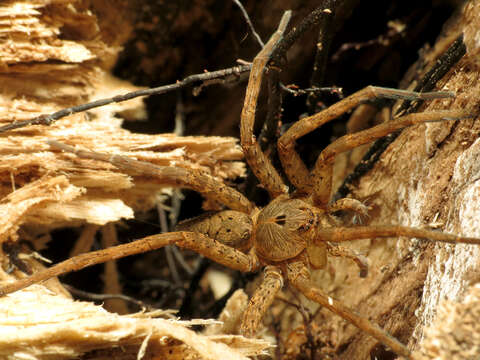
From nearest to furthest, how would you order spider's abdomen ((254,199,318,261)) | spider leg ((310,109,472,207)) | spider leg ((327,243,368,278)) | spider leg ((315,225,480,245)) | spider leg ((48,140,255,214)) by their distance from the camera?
spider leg ((315,225,480,245)), spider leg ((310,109,472,207)), spider leg ((48,140,255,214)), spider leg ((327,243,368,278)), spider's abdomen ((254,199,318,261))

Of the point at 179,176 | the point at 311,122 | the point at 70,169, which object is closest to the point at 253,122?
the point at 311,122

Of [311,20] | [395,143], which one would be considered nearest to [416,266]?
[395,143]

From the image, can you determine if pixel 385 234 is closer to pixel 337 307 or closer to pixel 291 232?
pixel 337 307

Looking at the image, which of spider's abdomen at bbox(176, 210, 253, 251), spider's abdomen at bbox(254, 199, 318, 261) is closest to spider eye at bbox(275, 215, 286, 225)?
spider's abdomen at bbox(254, 199, 318, 261)

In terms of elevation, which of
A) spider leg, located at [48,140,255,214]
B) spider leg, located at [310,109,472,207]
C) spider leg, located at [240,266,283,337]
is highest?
spider leg, located at [310,109,472,207]

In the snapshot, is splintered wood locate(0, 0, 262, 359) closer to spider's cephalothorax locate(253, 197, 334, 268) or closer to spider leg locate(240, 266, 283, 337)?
spider leg locate(240, 266, 283, 337)
